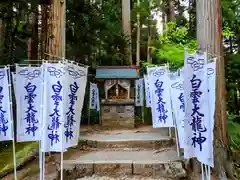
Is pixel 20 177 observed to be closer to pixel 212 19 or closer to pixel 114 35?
pixel 212 19

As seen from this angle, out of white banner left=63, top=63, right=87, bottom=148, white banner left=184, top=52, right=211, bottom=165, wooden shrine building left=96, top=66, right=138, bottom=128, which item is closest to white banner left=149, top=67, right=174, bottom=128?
white banner left=63, top=63, right=87, bottom=148

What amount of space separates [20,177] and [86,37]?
663cm

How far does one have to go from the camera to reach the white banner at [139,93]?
1072 cm

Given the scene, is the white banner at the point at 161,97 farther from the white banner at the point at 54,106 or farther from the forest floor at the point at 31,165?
the white banner at the point at 54,106

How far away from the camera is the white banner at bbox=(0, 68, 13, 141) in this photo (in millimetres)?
4406

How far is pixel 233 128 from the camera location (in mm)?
6969

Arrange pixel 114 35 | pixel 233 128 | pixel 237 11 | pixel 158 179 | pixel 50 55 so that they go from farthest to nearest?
pixel 114 35 → pixel 237 11 → pixel 233 128 → pixel 50 55 → pixel 158 179

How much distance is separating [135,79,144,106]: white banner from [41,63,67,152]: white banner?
6.73m

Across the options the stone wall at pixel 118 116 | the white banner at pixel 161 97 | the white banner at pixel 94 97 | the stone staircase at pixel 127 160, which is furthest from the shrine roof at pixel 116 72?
the stone staircase at pixel 127 160

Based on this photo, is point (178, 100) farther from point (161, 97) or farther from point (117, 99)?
point (117, 99)

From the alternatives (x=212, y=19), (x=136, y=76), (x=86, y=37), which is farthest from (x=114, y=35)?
(x=212, y=19)

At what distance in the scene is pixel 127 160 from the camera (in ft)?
17.4

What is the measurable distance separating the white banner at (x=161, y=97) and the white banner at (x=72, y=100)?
229cm

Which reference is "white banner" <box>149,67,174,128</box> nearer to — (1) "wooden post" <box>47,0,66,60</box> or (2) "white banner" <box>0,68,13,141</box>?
(1) "wooden post" <box>47,0,66,60</box>
